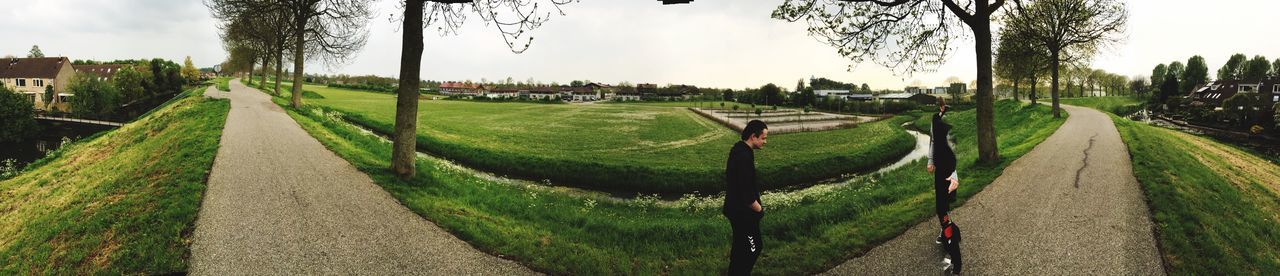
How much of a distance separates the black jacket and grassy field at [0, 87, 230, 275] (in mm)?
6955

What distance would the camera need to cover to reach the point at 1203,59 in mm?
97938

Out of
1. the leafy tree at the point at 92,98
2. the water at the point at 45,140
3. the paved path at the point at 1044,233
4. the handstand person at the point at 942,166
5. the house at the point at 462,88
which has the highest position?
the house at the point at 462,88

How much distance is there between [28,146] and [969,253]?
67.7 meters

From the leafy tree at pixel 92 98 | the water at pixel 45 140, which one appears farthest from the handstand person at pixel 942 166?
the leafy tree at pixel 92 98

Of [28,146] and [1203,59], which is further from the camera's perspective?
[1203,59]

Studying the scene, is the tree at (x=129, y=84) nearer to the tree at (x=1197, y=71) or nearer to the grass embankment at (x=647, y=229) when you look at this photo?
the grass embankment at (x=647, y=229)

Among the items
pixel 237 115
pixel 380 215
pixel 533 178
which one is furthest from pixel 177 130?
pixel 380 215

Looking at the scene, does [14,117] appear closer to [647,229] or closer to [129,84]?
[129,84]

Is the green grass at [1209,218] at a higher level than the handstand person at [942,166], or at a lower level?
lower

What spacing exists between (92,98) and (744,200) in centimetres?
7991

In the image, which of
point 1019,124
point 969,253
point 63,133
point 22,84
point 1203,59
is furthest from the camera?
point 1203,59

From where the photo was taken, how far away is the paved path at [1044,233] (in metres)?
6.42

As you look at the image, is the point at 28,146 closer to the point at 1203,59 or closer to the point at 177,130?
the point at 177,130

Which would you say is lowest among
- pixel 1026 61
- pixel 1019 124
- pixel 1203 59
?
pixel 1019 124
